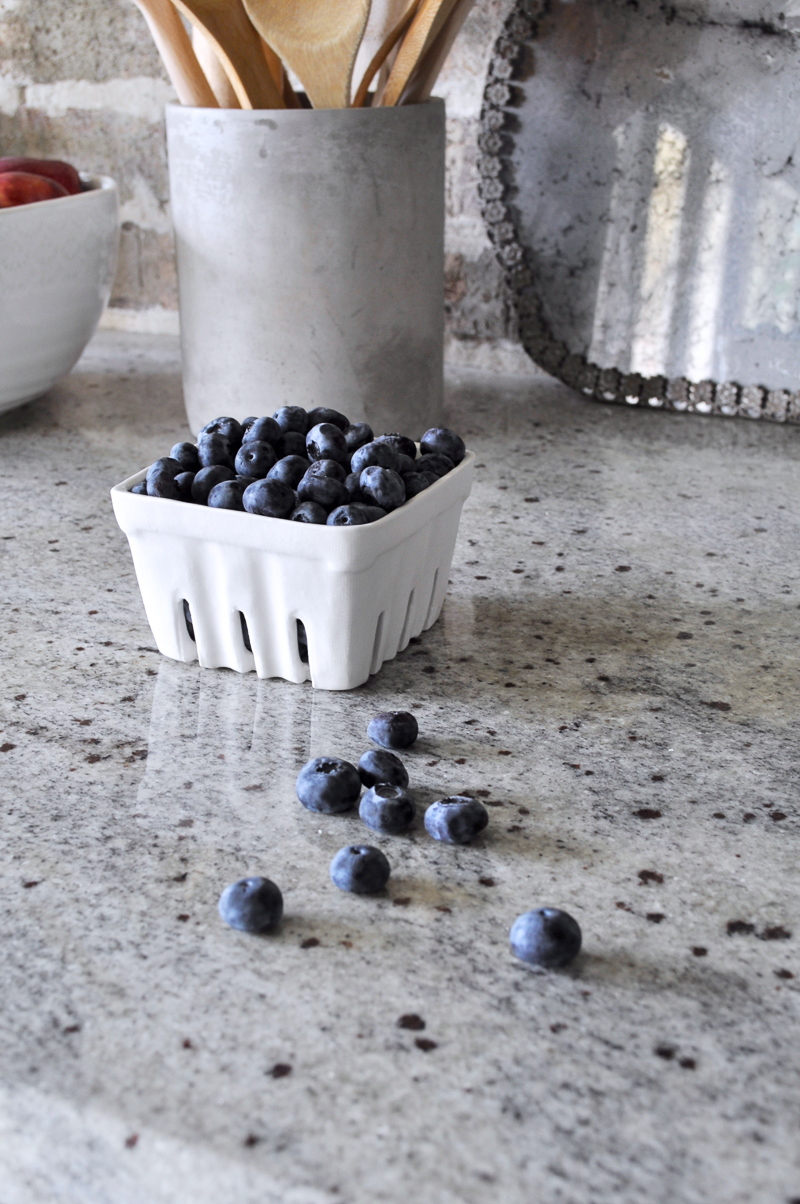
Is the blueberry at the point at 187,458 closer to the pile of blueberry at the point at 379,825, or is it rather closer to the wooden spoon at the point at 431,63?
the pile of blueberry at the point at 379,825

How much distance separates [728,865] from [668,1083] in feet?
0.47

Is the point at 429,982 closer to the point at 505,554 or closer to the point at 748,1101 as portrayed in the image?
the point at 748,1101

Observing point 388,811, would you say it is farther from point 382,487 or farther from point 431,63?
point 431,63

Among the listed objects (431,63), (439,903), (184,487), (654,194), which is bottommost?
(439,903)

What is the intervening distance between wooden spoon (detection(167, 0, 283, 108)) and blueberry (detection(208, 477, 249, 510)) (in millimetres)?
484

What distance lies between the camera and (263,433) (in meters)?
0.70

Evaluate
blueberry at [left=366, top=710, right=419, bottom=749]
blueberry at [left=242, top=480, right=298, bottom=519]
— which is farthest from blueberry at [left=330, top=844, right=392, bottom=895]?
blueberry at [left=242, top=480, right=298, bottom=519]

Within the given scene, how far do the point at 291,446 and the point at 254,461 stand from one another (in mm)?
43

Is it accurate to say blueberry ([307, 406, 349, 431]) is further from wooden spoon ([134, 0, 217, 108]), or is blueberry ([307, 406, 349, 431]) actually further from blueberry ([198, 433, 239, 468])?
wooden spoon ([134, 0, 217, 108])

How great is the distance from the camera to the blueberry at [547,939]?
1.51 ft

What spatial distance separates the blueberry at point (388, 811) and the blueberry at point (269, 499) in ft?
0.58

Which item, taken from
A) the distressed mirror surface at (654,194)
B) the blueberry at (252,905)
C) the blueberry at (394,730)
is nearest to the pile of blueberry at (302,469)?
the blueberry at (394,730)

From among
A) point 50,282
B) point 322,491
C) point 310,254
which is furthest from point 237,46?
point 322,491

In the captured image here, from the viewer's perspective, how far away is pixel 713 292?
3.73 ft
